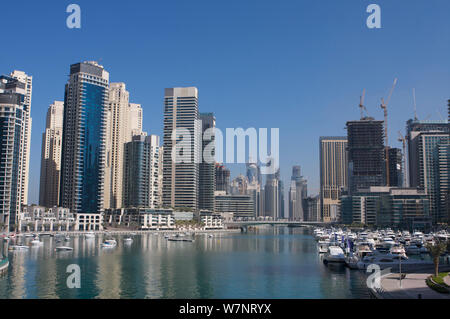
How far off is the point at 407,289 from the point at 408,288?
2.16ft

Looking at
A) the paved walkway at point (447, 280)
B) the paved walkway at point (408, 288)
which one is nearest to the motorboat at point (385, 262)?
the paved walkway at point (408, 288)

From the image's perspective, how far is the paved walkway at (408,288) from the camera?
143ft

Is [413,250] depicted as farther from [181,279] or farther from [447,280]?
[181,279]

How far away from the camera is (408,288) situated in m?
48.2

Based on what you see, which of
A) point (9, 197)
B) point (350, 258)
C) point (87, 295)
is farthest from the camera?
point (9, 197)

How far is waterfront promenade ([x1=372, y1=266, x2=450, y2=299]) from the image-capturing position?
4369 centimetres

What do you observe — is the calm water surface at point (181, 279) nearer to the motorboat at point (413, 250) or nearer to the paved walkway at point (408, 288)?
the paved walkway at point (408, 288)

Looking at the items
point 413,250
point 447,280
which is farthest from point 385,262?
point 413,250

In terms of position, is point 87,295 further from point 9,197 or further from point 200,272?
point 9,197

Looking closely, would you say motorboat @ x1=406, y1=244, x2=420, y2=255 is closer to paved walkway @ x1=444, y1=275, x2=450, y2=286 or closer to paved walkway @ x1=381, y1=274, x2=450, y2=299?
paved walkway @ x1=381, y1=274, x2=450, y2=299

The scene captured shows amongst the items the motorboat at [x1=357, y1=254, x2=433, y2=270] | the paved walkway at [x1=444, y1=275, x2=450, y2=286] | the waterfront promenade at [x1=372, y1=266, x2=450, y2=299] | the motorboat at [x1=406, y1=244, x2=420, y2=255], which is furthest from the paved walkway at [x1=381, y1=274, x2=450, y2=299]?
the motorboat at [x1=406, y1=244, x2=420, y2=255]

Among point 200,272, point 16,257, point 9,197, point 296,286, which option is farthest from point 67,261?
point 9,197
